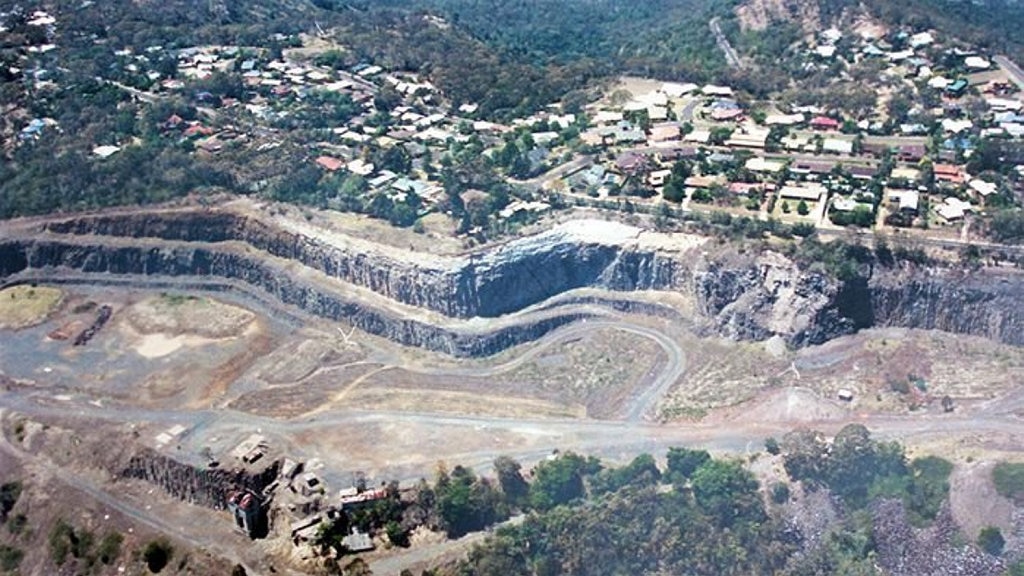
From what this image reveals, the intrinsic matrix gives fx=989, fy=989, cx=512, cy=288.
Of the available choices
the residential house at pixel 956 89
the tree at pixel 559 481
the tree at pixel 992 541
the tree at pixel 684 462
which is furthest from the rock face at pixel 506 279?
the residential house at pixel 956 89

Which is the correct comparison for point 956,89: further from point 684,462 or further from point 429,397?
point 429,397

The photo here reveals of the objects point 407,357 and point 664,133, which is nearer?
point 407,357

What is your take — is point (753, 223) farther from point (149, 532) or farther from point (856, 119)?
point (149, 532)

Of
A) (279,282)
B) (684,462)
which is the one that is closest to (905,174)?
(684,462)

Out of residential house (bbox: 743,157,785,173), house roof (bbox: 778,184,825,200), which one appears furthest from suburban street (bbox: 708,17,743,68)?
house roof (bbox: 778,184,825,200)

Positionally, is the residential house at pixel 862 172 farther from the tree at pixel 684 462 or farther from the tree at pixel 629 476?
the tree at pixel 629 476
